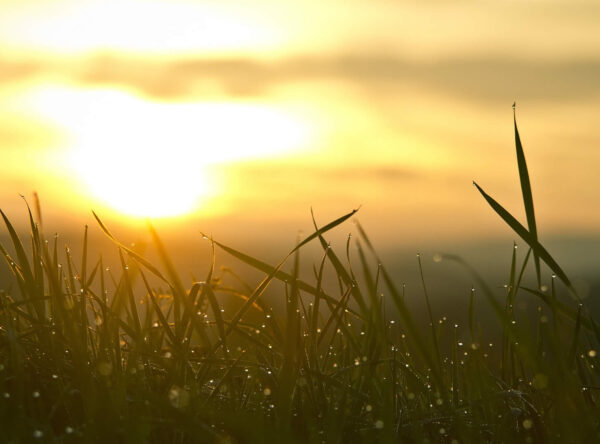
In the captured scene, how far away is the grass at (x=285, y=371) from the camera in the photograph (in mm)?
1596

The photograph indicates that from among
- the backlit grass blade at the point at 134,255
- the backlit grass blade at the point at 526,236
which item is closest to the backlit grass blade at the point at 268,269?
the backlit grass blade at the point at 134,255

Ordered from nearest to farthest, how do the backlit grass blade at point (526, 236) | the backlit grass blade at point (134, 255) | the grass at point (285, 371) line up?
1. the grass at point (285, 371)
2. the backlit grass blade at point (526, 236)
3. the backlit grass blade at point (134, 255)

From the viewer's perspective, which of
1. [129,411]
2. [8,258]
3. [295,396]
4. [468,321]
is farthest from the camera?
[468,321]

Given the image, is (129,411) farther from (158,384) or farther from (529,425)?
(529,425)

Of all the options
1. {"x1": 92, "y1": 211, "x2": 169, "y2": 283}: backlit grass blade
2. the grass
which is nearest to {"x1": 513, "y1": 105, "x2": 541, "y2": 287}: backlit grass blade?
the grass

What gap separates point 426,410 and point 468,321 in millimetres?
498

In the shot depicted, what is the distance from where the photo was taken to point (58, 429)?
1.74 m

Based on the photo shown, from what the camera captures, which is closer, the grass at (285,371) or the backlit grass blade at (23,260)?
the grass at (285,371)

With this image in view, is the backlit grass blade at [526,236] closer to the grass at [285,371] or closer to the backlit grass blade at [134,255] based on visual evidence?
the grass at [285,371]

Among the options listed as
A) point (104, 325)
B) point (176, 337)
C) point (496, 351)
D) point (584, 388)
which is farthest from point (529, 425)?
point (104, 325)

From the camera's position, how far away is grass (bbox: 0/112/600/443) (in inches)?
62.8

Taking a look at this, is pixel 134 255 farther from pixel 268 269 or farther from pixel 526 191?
pixel 526 191

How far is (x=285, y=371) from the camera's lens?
1672 millimetres

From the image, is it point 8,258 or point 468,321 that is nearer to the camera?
point 8,258
